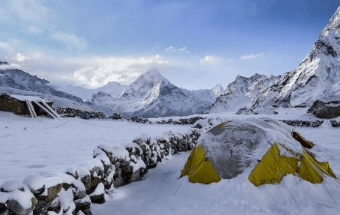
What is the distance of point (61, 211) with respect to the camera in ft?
12.2

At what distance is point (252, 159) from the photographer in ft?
21.0

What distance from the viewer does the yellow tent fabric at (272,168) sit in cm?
615

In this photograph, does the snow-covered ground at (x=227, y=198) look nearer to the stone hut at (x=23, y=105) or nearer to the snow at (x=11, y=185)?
the snow at (x=11, y=185)

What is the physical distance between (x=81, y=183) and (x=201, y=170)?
3.47 m

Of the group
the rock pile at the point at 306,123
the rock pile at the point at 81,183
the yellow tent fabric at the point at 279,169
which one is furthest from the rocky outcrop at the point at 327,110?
the rock pile at the point at 81,183

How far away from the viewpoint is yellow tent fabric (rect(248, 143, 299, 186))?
6148 millimetres

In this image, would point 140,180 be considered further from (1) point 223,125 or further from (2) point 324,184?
(2) point 324,184

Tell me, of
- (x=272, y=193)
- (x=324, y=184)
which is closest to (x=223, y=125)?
(x=272, y=193)

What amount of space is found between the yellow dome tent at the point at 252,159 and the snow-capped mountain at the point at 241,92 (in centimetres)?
14231

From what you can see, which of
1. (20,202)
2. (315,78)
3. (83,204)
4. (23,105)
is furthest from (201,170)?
(315,78)

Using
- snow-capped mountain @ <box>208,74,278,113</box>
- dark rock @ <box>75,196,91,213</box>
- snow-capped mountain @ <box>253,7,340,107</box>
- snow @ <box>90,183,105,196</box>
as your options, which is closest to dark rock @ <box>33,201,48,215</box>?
→ dark rock @ <box>75,196,91,213</box>

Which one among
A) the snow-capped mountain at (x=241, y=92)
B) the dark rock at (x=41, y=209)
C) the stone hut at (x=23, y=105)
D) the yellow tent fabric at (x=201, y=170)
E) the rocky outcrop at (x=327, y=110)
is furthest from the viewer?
the snow-capped mountain at (x=241, y=92)

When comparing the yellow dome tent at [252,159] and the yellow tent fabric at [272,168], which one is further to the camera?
the yellow dome tent at [252,159]

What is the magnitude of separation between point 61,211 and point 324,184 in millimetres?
6502
